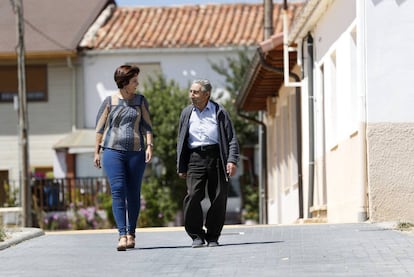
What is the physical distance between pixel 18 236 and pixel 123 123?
2167mm

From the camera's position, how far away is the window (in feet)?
152

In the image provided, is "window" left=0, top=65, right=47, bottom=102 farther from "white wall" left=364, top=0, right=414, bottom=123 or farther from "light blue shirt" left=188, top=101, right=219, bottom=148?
"light blue shirt" left=188, top=101, right=219, bottom=148

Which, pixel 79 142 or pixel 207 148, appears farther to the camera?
pixel 79 142

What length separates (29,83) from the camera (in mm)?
46562

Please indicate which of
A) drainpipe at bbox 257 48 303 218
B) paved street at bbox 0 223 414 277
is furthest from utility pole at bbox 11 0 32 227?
paved street at bbox 0 223 414 277

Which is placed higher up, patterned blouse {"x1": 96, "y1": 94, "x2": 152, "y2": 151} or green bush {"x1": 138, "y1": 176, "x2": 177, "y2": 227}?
patterned blouse {"x1": 96, "y1": 94, "x2": 152, "y2": 151}

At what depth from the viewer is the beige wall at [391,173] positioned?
53.9 feet

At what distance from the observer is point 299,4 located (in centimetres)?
4856

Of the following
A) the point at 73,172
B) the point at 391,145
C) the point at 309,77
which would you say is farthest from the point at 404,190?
the point at 73,172

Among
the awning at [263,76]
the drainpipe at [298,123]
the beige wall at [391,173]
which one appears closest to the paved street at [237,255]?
the beige wall at [391,173]

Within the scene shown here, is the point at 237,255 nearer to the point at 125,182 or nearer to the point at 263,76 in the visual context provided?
the point at 125,182

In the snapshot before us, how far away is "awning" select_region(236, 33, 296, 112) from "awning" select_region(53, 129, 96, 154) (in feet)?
32.2

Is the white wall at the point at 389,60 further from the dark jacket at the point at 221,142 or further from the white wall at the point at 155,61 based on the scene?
the white wall at the point at 155,61

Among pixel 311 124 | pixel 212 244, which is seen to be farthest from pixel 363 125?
pixel 311 124
